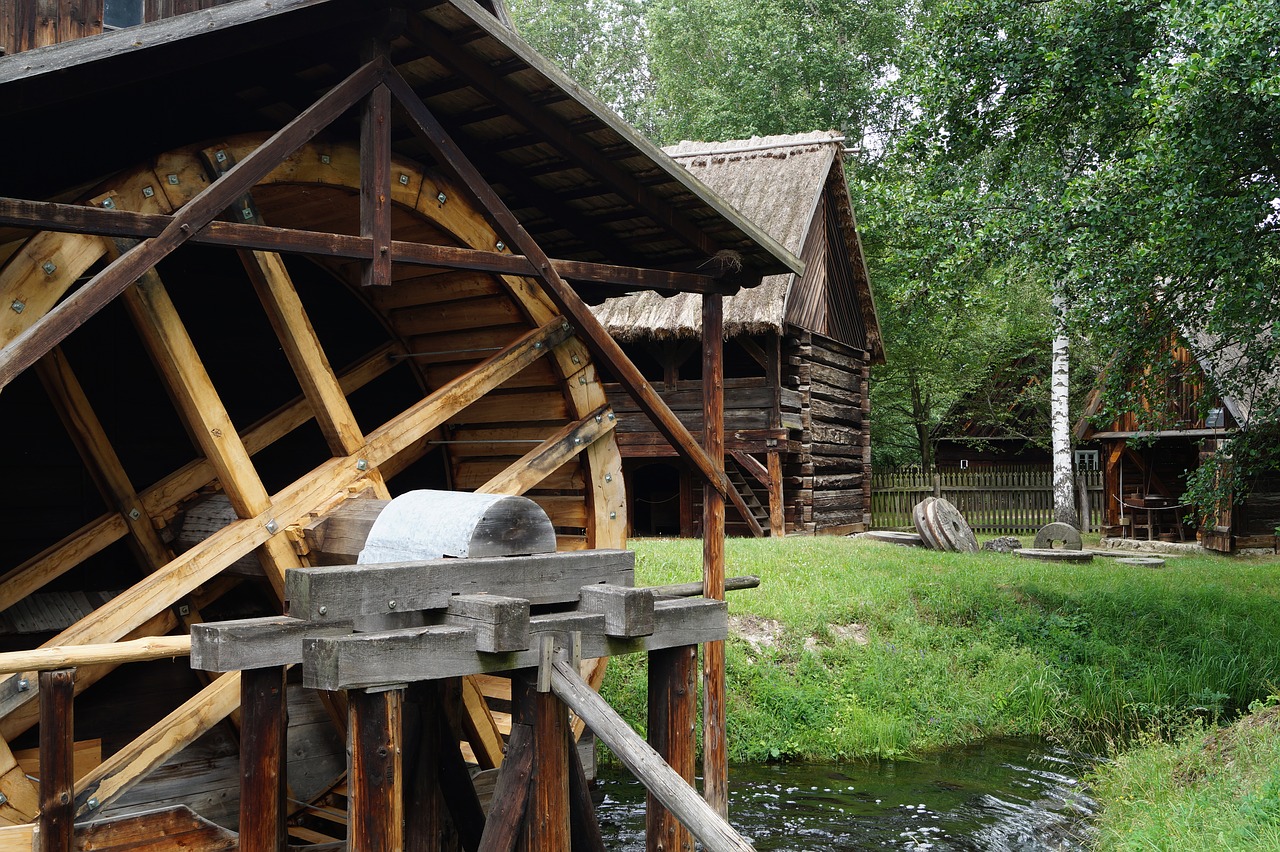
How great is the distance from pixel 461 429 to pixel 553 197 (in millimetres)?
1774

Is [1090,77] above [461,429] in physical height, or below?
above

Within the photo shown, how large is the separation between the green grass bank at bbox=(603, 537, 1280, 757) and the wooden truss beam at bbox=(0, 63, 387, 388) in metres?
5.70

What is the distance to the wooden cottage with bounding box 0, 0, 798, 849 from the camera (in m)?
4.57

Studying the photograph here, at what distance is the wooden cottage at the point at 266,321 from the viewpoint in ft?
15.0

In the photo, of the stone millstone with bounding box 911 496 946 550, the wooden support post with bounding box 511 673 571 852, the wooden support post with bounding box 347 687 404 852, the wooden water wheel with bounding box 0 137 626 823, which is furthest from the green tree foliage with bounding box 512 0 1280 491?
the wooden support post with bounding box 347 687 404 852

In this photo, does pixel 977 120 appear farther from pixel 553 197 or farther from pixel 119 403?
pixel 119 403

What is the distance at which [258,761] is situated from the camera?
4.10 meters

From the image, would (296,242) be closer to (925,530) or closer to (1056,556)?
(925,530)

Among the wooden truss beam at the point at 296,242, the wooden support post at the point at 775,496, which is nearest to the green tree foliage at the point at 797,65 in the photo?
the wooden support post at the point at 775,496

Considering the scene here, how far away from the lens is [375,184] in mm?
4992

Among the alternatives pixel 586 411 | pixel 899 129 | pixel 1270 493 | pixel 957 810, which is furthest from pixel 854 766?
pixel 899 129

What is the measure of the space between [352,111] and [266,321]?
5.16ft

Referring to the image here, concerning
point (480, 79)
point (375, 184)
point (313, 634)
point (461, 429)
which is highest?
point (480, 79)

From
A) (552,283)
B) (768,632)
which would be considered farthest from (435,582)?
(768,632)
